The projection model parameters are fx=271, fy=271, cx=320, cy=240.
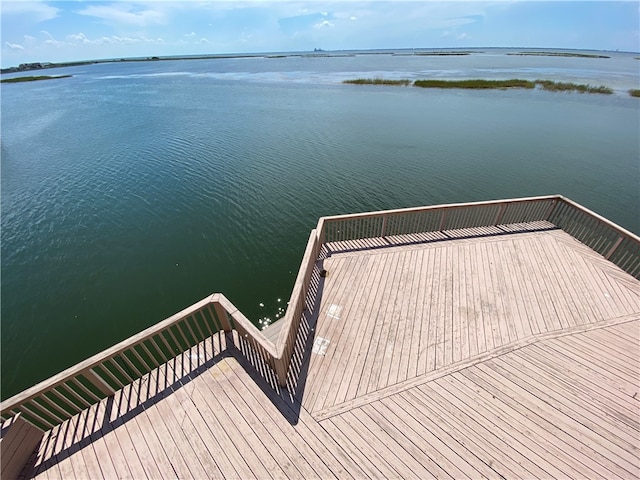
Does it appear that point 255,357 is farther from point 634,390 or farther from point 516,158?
point 516,158

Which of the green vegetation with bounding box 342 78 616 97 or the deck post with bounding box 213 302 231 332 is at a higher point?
the deck post with bounding box 213 302 231 332

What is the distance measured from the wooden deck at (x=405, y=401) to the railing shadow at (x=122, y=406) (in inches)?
0.6

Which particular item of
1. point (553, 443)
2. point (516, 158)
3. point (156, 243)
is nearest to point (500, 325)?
point (553, 443)

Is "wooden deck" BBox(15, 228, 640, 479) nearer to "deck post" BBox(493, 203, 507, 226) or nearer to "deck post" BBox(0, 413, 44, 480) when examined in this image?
"deck post" BBox(0, 413, 44, 480)

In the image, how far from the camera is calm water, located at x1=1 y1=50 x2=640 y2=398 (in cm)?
868

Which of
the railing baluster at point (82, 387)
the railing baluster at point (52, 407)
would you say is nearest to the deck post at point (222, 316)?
the railing baluster at point (82, 387)

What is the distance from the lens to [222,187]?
49.8 feet

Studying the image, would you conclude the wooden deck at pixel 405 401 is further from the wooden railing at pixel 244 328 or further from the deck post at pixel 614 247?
the deck post at pixel 614 247

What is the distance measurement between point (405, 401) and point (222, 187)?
14.0 meters

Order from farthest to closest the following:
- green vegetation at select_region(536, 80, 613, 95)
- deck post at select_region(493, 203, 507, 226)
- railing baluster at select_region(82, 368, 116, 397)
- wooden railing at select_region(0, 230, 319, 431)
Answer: green vegetation at select_region(536, 80, 613, 95) → deck post at select_region(493, 203, 507, 226) → railing baluster at select_region(82, 368, 116, 397) → wooden railing at select_region(0, 230, 319, 431)

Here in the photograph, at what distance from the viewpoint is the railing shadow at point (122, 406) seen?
11.8ft

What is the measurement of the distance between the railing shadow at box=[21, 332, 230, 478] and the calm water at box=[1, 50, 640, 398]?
3.39 metres

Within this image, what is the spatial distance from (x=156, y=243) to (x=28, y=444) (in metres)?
8.55

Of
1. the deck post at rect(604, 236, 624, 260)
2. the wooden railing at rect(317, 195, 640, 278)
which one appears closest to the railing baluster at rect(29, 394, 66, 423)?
the wooden railing at rect(317, 195, 640, 278)
